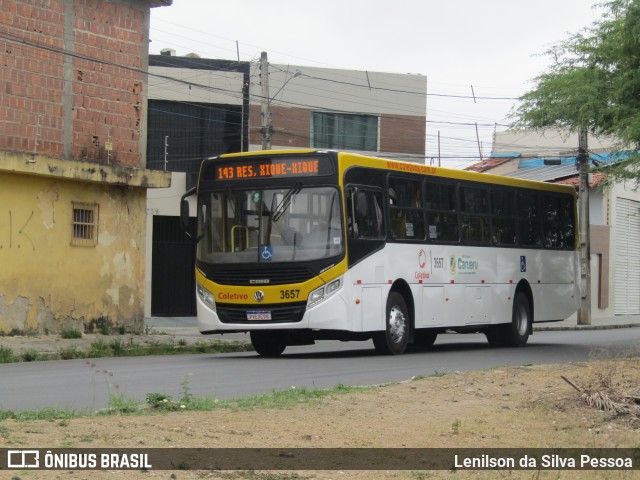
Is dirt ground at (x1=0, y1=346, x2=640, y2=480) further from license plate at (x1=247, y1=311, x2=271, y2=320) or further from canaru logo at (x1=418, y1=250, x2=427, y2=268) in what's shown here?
canaru logo at (x1=418, y1=250, x2=427, y2=268)

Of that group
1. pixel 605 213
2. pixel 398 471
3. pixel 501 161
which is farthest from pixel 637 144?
pixel 501 161

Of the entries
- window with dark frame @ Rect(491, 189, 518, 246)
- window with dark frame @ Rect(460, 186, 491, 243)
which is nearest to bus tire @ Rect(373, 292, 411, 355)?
window with dark frame @ Rect(460, 186, 491, 243)

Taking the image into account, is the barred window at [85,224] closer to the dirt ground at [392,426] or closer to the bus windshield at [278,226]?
the bus windshield at [278,226]

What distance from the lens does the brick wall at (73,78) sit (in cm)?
2247

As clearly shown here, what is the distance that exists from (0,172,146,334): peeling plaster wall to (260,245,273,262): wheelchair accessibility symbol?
6124 millimetres

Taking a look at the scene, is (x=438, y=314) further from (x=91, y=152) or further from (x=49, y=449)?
(x=49, y=449)

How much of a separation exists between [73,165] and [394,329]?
7.70 meters

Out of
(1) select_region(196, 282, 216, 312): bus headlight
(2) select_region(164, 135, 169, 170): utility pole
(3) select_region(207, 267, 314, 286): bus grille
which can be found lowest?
(1) select_region(196, 282, 216, 312): bus headlight

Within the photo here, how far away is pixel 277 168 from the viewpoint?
1902cm

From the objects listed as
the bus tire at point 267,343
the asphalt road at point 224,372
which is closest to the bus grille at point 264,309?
the asphalt road at point 224,372

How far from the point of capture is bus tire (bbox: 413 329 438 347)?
23.3 m

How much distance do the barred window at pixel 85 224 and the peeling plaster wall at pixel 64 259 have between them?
108mm

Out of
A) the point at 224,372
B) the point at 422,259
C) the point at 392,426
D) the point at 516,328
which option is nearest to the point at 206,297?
the point at 224,372

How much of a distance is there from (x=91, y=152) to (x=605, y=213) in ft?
94.5
